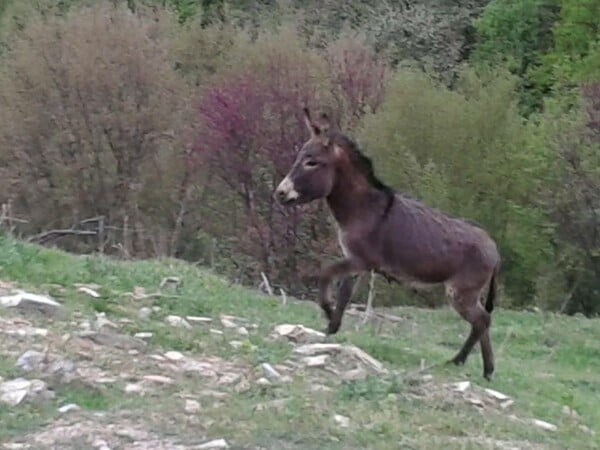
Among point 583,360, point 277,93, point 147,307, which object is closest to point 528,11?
point 277,93

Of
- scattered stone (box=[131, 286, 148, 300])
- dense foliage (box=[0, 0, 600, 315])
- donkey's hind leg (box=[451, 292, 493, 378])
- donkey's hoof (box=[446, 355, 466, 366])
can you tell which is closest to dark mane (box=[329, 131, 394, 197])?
donkey's hind leg (box=[451, 292, 493, 378])

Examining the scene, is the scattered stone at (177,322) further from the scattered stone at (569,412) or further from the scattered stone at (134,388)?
the scattered stone at (569,412)

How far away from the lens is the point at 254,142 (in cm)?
2553

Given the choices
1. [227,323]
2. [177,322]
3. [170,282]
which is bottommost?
[170,282]

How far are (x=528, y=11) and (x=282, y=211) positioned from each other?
48.9 ft

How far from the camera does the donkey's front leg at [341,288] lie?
397 inches

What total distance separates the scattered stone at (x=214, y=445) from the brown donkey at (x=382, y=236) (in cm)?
323

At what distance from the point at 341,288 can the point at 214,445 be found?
3.61 m

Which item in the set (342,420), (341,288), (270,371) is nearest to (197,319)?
(341,288)

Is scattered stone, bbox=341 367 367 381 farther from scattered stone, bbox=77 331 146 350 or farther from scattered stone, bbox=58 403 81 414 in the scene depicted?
scattered stone, bbox=58 403 81 414

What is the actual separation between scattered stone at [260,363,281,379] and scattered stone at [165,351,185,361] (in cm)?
56

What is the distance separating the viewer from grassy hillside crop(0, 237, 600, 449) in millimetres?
7195

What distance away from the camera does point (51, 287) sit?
33.0ft

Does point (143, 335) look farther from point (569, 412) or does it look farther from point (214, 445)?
point (569, 412)
